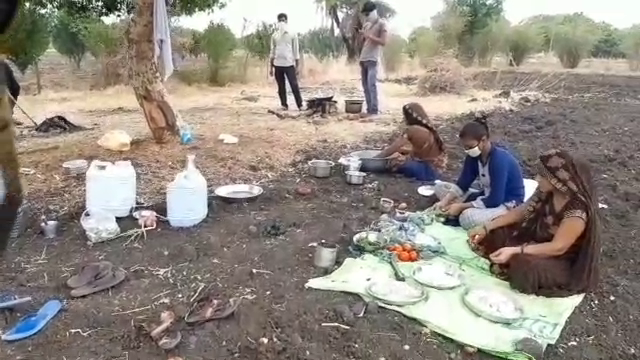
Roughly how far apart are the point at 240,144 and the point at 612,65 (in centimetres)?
1407

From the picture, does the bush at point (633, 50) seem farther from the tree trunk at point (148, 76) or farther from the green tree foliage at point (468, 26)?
the tree trunk at point (148, 76)

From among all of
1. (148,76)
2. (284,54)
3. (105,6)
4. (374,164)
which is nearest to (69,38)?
(105,6)

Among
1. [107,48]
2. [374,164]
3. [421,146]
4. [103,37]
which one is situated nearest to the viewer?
[421,146]

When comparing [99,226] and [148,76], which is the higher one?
[148,76]

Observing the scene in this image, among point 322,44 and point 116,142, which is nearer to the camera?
point 116,142

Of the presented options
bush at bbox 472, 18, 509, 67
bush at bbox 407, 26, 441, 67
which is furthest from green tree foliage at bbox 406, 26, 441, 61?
bush at bbox 472, 18, 509, 67

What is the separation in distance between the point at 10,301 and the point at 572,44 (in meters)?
16.7

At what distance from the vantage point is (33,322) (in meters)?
2.80

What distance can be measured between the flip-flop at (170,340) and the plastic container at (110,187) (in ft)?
5.44

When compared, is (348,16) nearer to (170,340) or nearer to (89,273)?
(89,273)

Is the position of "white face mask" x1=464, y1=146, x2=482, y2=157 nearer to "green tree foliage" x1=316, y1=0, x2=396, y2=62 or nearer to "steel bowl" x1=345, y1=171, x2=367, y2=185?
"steel bowl" x1=345, y1=171, x2=367, y2=185

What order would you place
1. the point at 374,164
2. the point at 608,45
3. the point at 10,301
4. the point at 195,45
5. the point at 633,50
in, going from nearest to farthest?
the point at 10,301
the point at 374,164
the point at 195,45
the point at 633,50
the point at 608,45

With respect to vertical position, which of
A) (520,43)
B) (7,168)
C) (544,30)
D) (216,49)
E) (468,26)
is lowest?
(7,168)

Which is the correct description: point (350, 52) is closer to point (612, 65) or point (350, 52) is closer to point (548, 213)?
point (612, 65)
